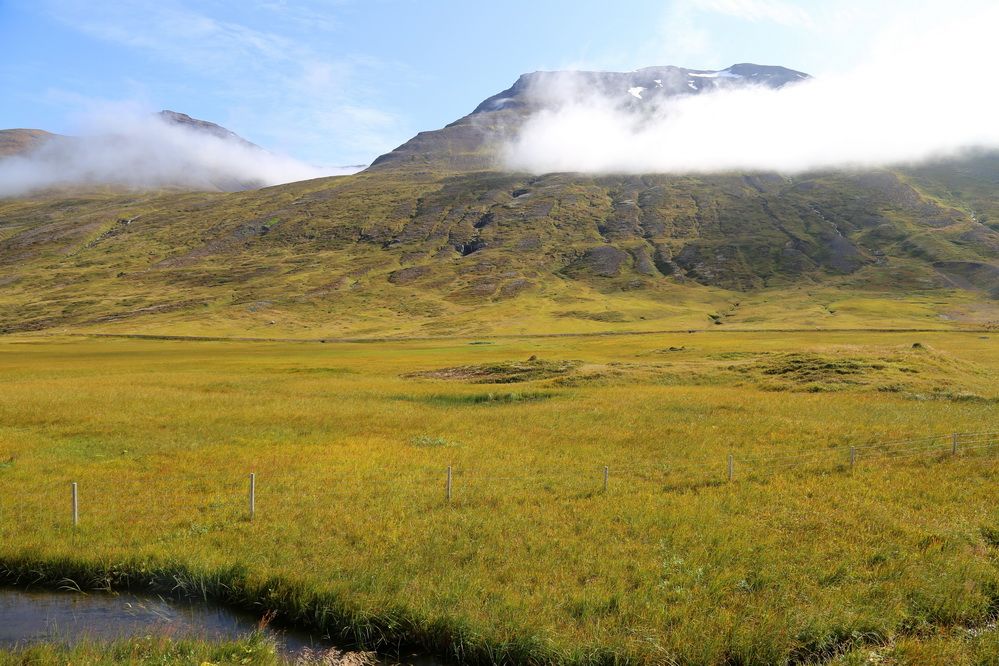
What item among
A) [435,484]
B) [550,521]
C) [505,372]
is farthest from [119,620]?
[505,372]

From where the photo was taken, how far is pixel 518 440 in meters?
35.5

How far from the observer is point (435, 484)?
25.5m

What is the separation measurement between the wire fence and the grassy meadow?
0.17m

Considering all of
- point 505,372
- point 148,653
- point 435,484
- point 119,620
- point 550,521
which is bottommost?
point 505,372

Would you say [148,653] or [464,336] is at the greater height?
[148,653]

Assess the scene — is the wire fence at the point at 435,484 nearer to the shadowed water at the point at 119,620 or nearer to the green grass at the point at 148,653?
the shadowed water at the point at 119,620

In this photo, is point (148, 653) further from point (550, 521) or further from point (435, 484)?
point (435, 484)

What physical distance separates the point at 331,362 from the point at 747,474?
3057 inches

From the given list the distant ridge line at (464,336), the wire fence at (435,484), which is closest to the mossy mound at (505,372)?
the wire fence at (435,484)

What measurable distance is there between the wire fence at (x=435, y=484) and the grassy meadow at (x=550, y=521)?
0.17 metres

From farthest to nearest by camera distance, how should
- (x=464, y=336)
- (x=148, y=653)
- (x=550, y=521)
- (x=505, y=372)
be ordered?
(x=464, y=336)
(x=505, y=372)
(x=550, y=521)
(x=148, y=653)

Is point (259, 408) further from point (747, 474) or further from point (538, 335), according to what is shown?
point (538, 335)

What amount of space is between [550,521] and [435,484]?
21.2 ft

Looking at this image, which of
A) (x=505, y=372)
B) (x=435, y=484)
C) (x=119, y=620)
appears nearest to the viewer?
(x=119, y=620)
